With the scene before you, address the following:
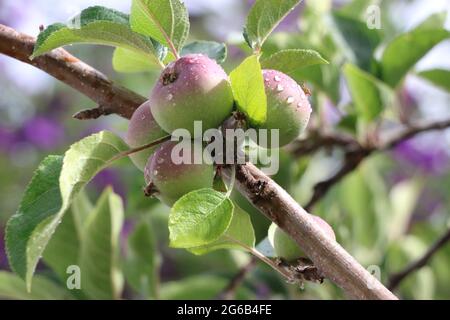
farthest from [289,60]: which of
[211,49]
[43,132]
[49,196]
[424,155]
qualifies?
[43,132]

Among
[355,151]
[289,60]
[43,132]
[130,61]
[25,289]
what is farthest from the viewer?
[43,132]

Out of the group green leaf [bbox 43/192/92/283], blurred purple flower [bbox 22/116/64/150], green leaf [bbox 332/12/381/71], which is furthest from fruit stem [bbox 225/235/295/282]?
blurred purple flower [bbox 22/116/64/150]

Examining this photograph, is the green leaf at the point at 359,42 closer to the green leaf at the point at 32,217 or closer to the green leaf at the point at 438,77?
the green leaf at the point at 438,77

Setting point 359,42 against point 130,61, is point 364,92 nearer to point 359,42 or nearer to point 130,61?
point 359,42

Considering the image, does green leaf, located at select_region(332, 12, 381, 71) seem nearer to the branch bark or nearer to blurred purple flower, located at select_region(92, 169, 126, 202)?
the branch bark
